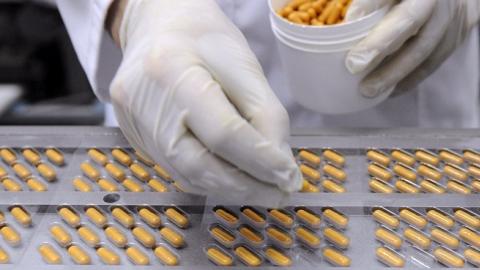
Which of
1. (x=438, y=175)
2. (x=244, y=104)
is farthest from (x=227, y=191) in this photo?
(x=438, y=175)

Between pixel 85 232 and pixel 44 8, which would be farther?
pixel 44 8

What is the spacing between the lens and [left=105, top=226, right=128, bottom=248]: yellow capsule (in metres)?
0.58

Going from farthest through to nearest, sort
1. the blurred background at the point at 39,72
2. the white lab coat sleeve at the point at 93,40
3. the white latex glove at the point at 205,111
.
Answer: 1. the blurred background at the point at 39,72
2. the white lab coat sleeve at the point at 93,40
3. the white latex glove at the point at 205,111

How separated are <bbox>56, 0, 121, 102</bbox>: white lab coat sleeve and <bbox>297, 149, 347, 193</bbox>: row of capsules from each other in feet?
0.95

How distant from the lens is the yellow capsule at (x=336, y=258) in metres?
0.55

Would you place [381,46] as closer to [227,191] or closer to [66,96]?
[227,191]

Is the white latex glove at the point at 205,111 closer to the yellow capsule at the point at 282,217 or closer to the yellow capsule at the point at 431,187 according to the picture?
the yellow capsule at the point at 282,217

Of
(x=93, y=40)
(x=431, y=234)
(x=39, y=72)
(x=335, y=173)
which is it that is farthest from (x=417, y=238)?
(x=39, y=72)

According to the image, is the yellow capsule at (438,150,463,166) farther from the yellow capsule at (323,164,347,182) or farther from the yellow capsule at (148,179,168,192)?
the yellow capsule at (148,179,168,192)

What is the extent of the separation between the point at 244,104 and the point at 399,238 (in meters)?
0.19

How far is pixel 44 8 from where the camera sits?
1767 millimetres

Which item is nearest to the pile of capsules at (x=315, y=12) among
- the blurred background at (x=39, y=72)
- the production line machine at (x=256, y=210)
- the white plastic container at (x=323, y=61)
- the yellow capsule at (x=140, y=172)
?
the white plastic container at (x=323, y=61)

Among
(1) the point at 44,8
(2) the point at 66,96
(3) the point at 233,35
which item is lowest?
(2) the point at 66,96

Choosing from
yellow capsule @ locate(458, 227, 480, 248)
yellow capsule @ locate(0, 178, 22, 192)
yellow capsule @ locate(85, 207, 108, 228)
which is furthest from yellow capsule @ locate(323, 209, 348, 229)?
yellow capsule @ locate(0, 178, 22, 192)
